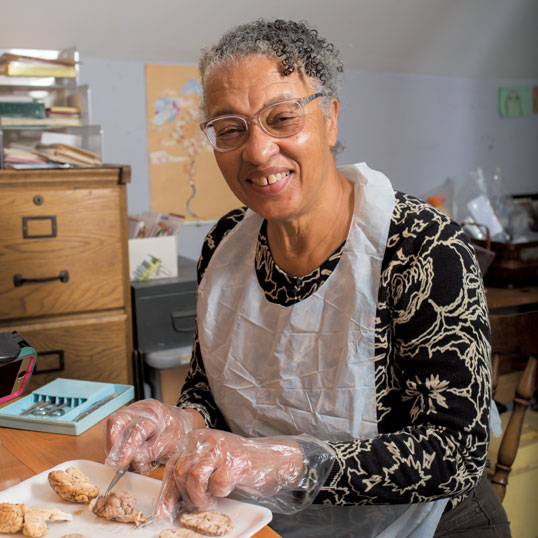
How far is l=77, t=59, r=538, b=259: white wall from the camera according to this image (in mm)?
2488

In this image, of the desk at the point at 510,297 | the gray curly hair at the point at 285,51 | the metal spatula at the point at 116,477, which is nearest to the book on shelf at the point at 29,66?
the gray curly hair at the point at 285,51

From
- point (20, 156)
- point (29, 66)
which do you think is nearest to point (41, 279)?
point (20, 156)

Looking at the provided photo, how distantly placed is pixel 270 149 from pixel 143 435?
1.61 feet

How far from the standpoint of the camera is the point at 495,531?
122 centimetres

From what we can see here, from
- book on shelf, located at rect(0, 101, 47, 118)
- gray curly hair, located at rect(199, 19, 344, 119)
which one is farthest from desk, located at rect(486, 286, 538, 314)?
book on shelf, located at rect(0, 101, 47, 118)

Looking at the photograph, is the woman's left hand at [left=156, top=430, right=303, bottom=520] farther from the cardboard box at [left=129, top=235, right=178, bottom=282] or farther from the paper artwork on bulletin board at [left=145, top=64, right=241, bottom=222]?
the paper artwork on bulletin board at [left=145, top=64, right=241, bottom=222]

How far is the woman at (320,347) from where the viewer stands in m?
0.96

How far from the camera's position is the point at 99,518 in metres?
0.83

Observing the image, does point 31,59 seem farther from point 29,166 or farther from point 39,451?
point 39,451

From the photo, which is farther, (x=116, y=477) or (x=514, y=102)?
(x=514, y=102)

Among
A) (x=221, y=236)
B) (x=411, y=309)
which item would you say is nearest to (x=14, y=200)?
(x=221, y=236)

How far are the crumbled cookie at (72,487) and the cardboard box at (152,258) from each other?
4.42ft

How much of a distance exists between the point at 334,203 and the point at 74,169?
3.39 ft

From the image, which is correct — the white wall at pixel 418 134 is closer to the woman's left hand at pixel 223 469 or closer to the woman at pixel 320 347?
the woman at pixel 320 347
